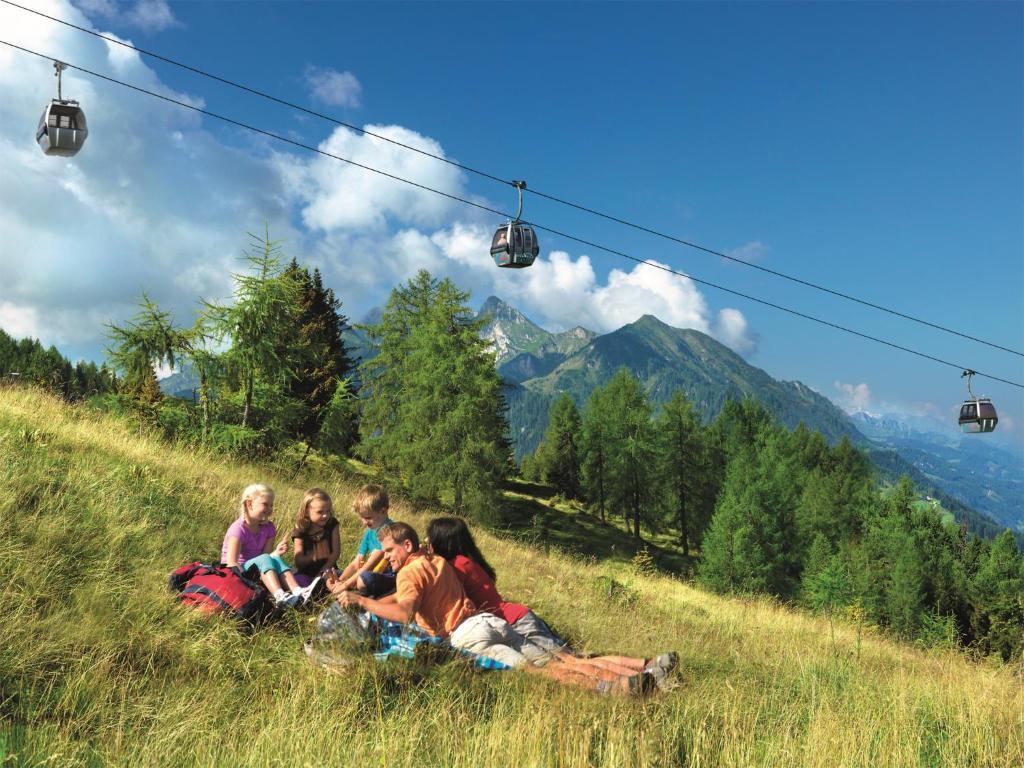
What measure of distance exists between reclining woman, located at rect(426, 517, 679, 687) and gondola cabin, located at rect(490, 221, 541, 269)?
4.87 meters

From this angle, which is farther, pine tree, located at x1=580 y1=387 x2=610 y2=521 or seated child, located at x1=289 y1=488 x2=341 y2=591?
pine tree, located at x1=580 y1=387 x2=610 y2=521

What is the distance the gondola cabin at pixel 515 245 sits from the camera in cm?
984

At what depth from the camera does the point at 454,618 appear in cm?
523

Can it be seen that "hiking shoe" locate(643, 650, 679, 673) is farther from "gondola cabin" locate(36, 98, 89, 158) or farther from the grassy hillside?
"gondola cabin" locate(36, 98, 89, 158)

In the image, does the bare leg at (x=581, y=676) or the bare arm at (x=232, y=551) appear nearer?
the bare leg at (x=581, y=676)

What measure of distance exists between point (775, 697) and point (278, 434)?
11.5 m

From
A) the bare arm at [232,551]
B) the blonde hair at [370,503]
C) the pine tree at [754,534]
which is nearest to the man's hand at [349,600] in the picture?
the bare arm at [232,551]

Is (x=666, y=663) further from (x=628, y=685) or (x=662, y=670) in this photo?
(x=628, y=685)

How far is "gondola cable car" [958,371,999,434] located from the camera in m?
13.9

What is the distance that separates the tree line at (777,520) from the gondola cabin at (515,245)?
28140mm

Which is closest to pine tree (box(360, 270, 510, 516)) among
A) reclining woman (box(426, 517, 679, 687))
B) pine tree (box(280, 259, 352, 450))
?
pine tree (box(280, 259, 352, 450))

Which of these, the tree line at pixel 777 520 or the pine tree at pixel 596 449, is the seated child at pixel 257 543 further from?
the pine tree at pixel 596 449

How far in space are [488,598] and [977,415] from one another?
13.0 meters

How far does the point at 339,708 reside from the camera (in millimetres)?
3871
